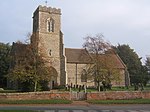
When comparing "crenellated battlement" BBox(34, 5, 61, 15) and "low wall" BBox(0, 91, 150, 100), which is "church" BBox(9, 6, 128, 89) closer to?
"crenellated battlement" BBox(34, 5, 61, 15)

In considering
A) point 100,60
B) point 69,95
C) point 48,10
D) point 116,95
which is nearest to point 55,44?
point 48,10

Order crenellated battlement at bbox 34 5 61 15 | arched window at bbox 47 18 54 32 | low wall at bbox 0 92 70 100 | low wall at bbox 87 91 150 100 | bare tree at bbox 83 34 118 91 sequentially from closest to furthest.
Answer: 1. low wall at bbox 0 92 70 100
2. low wall at bbox 87 91 150 100
3. bare tree at bbox 83 34 118 91
4. crenellated battlement at bbox 34 5 61 15
5. arched window at bbox 47 18 54 32

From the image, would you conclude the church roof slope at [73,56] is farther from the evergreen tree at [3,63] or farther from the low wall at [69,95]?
the low wall at [69,95]

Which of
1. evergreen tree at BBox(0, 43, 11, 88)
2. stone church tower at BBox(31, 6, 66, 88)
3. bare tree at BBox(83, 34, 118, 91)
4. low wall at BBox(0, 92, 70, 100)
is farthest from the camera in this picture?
evergreen tree at BBox(0, 43, 11, 88)

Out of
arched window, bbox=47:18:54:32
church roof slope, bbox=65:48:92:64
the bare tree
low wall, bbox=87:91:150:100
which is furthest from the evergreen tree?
low wall, bbox=87:91:150:100

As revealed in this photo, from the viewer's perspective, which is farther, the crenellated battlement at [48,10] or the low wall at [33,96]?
the crenellated battlement at [48,10]

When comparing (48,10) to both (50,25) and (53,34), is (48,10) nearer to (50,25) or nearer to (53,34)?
(50,25)

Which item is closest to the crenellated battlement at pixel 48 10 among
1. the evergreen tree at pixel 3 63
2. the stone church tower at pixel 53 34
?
the stone church tower at pixel 53 34

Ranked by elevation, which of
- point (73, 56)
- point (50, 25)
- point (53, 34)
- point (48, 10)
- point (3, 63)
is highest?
point (48, 10)

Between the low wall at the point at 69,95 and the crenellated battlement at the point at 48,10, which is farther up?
the crenellated battlement at the point at 48,10

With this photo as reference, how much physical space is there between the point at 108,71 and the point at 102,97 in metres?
12.2

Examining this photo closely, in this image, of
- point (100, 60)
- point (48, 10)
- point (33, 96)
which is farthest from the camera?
point (48, 10)

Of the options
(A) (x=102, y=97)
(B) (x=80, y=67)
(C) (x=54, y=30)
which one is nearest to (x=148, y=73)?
(B) (x=80, y=67)

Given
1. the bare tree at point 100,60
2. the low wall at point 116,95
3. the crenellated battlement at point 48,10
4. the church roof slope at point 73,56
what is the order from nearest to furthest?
the low wall at point 116,95
the bare tree at point 100,60
the crenellated battlement at point 48,10
the church roof slope at point 73,56
